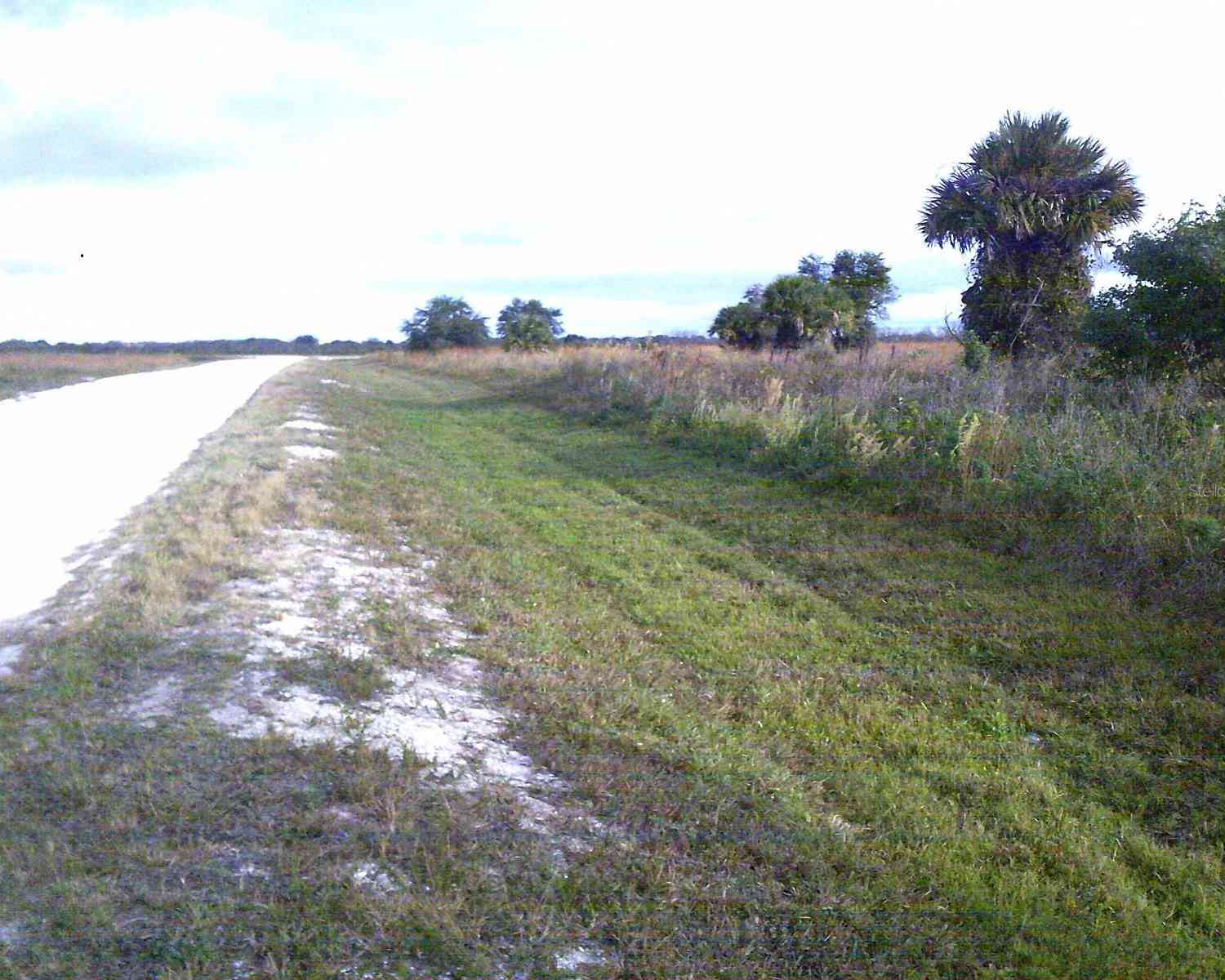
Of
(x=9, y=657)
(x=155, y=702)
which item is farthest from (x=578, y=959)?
(x=9, y=657)

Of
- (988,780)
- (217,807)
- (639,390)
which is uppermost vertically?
(639,390)

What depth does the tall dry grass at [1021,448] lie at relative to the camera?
756 cm

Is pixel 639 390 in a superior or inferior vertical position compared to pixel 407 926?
superior

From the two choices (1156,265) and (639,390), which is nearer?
(1156,265)

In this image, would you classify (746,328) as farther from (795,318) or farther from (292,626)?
(292,626)

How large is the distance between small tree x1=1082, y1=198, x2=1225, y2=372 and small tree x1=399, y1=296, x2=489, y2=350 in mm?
47169

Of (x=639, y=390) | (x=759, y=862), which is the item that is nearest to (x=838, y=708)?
(x=759, y=862)

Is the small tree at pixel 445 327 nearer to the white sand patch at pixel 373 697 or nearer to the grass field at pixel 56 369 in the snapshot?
the grass field at pixel 56 369

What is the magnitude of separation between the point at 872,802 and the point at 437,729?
201cm

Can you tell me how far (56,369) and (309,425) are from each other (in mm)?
26183

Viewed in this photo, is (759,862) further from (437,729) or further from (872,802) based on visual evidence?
(437,729)

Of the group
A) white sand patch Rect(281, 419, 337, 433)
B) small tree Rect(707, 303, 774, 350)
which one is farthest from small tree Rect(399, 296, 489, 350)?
white sand patch Rect(281, 419, 337, 433)

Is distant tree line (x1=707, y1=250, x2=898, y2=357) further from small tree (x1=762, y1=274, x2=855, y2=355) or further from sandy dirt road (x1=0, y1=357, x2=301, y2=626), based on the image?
sandy dirt road (x1=0, y1=357, x2=301, y2=626)

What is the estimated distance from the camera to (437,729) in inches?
178
